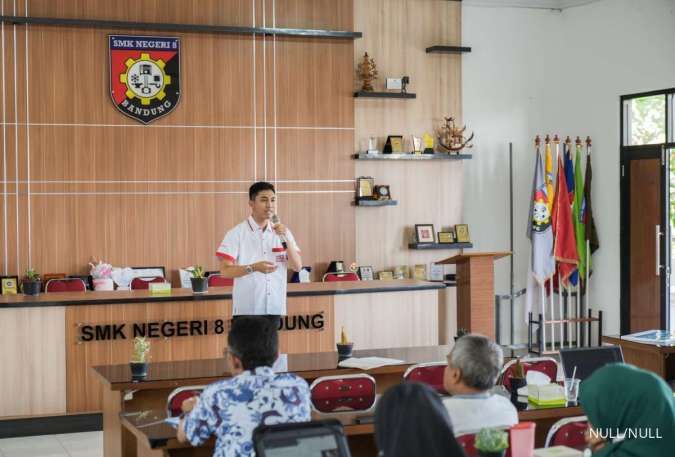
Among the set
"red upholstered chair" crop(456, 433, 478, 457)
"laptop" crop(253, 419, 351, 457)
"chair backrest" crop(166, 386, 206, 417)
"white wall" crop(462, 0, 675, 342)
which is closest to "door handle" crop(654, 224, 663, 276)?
"white wall" crop(462, 0, 675, 342)

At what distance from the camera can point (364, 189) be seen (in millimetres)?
9531

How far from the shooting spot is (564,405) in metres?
4.15

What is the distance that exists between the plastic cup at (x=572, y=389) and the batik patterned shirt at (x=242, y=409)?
1.59 meters

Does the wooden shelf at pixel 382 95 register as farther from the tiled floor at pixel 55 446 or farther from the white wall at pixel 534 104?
the tiled floor at pixel 55 446

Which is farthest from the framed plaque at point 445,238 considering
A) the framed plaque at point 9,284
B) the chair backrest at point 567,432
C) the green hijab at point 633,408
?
the green hijab at point 633,408

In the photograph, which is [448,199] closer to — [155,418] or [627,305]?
[627,305]

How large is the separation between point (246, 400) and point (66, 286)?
509 cm

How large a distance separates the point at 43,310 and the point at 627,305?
6017 millimetres

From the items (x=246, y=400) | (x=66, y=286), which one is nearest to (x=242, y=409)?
(x=246, y=400)

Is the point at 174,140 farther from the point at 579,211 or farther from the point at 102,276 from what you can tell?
the point at 579,211

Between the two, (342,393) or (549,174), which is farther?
(549,174)

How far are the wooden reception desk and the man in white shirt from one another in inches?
56.0

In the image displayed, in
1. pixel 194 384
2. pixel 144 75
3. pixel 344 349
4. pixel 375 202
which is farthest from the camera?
pixel 375 202

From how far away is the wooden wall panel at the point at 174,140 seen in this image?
8641 millimetres
